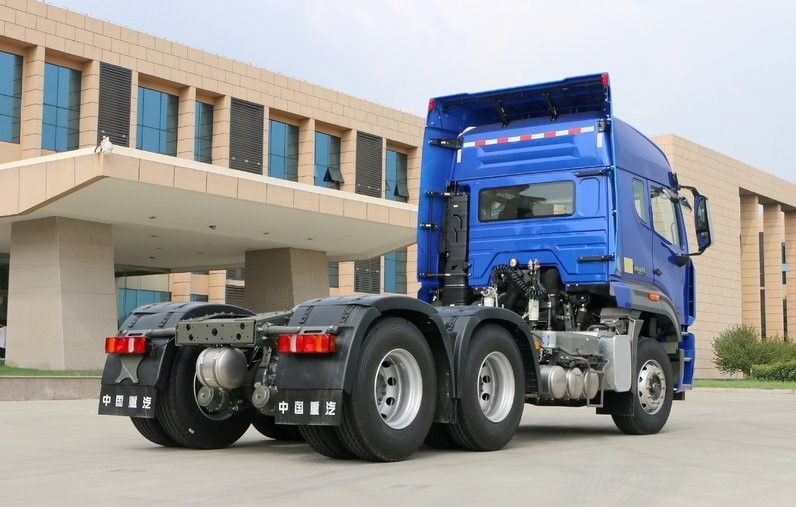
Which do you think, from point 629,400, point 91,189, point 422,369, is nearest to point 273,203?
point 91,189

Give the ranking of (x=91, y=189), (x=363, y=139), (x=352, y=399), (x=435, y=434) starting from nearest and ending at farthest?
(x=352, y=399) < (x=435, y=434) < (x=91, y=189) < (x=363, y=139)

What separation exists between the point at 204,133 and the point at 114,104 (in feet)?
18.0

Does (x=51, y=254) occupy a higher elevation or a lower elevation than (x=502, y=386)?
higher

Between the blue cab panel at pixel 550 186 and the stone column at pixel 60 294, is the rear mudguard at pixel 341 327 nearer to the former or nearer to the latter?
the blue cab panel at pixel 550 186

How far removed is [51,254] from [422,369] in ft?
68.1

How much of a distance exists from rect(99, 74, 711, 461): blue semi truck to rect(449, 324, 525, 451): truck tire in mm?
21

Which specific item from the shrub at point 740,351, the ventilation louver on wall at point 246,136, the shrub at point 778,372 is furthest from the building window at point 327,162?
the shrub at point 778,372

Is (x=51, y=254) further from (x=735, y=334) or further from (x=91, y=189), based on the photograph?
(x=735, y=334)

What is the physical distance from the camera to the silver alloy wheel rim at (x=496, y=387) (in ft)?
32.0

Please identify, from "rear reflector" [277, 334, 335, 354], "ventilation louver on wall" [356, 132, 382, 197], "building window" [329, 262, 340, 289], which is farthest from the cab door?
"ventilation louver on wall" [356, 132, 382, 197]

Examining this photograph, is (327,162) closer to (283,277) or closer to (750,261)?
(283,277)

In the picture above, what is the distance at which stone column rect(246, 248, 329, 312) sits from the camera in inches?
1341

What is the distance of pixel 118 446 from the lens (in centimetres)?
1020

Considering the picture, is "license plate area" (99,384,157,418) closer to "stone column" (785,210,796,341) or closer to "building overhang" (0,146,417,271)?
"building overhang" (0,146,417,271)
